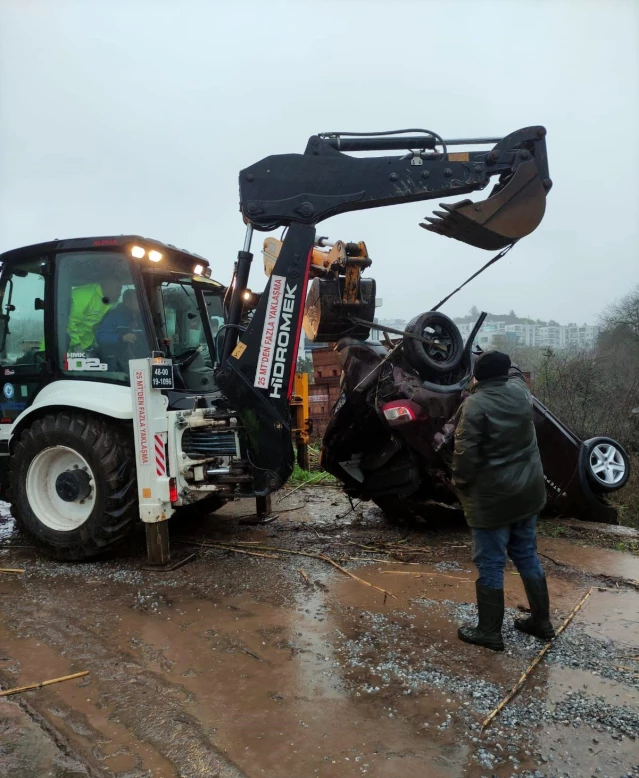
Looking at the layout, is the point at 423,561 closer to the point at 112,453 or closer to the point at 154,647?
the point at 154,647

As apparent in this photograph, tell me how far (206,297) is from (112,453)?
2000 mm

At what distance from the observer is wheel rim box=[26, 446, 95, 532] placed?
482 cm

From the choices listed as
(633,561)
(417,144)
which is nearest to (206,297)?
(417,144)

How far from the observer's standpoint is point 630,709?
105 inches

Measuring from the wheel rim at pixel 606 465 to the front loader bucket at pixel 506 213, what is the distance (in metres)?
2.22

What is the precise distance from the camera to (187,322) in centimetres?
561

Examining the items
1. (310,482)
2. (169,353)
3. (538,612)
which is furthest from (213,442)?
(310,482)

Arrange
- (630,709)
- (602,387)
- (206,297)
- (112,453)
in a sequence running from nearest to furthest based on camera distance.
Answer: (630,709), (112,453), (206,297), (602,387)

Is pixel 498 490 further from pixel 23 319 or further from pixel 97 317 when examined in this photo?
pixel 23 319

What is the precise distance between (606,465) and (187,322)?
164 inches

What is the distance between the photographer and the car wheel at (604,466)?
5449 millimetres

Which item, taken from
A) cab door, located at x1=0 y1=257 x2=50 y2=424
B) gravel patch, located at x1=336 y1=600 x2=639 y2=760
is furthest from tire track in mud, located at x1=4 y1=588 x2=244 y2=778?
cab door, located at x1=0 y1=257 x2=50 y2=424

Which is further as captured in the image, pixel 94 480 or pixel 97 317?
pixel 97 317

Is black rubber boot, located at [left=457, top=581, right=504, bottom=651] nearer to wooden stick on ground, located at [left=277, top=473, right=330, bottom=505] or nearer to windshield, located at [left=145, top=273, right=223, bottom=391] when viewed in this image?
windshield, located at [left=145, top=273, right=223, bottom=391]
